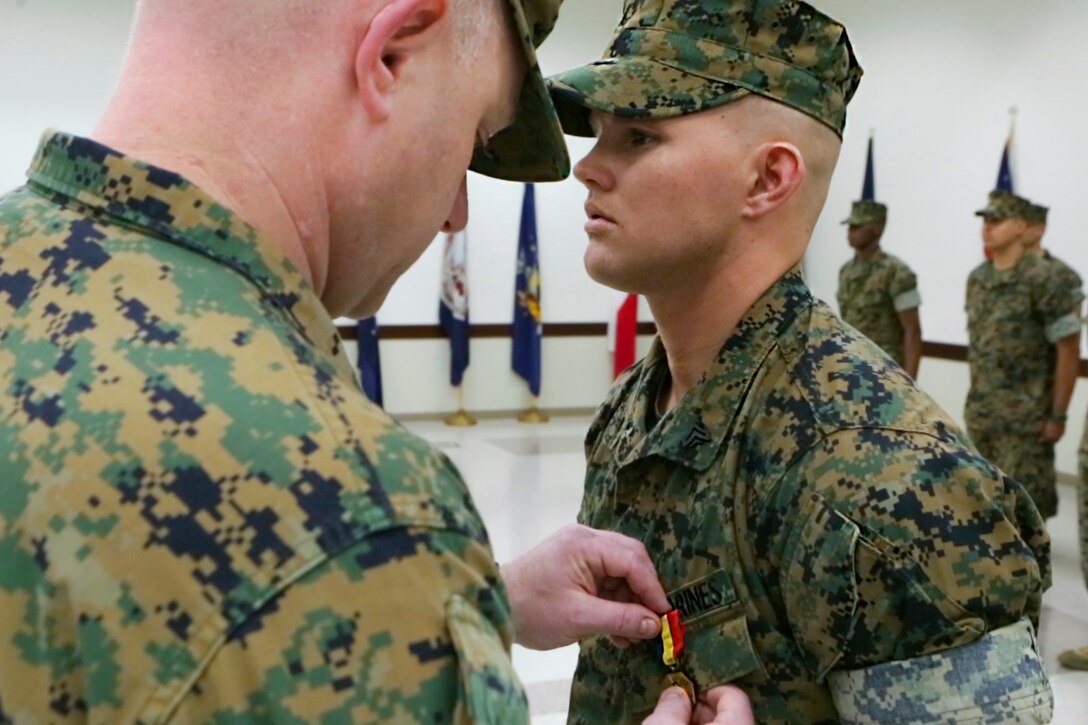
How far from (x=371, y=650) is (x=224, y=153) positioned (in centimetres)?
31

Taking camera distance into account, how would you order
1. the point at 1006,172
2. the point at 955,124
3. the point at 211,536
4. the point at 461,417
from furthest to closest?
1. the point at 461,417
2. the point at 955,124
3. the point at 1006,172
4. the point at 211,536

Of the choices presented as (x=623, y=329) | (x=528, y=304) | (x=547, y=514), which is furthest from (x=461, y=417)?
(x=547, y=514)

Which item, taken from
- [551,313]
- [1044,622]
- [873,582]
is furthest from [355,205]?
[551,313]

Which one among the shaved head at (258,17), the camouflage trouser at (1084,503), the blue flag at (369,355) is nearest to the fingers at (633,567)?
the shaved head at (258,17)

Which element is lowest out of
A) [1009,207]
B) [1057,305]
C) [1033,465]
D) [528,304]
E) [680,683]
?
[1033,465]

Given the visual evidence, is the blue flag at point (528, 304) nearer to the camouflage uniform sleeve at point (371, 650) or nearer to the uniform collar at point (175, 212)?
the uniform collar at point (175, 212)

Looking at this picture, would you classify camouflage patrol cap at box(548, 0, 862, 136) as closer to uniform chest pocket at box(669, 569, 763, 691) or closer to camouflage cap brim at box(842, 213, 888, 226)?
uniform chest pocket at box(669, 569, 763, 691)

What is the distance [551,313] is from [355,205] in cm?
754

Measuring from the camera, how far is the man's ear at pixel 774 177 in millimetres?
Result: 1223

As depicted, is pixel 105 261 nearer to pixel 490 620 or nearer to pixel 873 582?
pixel 490 620

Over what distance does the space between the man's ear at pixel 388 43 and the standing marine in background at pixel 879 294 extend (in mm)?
5169

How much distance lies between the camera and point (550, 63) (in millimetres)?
7879

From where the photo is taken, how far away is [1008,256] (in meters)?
4.69

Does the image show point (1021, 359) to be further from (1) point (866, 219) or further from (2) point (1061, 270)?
(1) point (866, 219)
